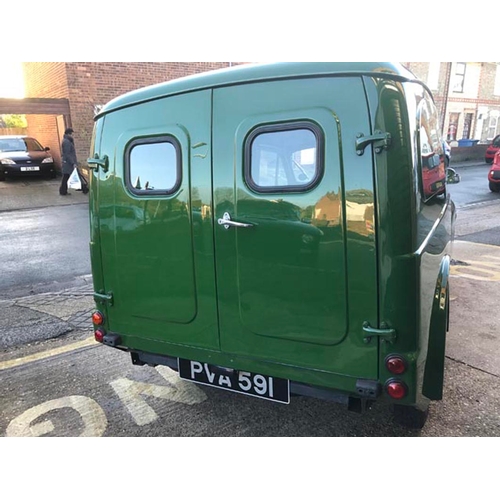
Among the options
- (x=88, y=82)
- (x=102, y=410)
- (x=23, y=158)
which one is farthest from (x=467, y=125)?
(x=102, y=410)

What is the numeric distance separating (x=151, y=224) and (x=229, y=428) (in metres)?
1.45

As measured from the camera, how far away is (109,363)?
3.78m

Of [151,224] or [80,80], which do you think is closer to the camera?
[151,224]

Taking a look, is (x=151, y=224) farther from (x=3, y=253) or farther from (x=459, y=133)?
(x=459, y=133)

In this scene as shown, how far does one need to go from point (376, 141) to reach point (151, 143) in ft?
4.54

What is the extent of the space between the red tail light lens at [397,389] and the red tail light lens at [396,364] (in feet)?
0.18

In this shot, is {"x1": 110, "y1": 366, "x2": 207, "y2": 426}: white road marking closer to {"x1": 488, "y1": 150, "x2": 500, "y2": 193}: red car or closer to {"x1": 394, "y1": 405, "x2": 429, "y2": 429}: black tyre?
{"x1": 394, "y1": 405, "x2": 429, "y2": 429}: black tyre

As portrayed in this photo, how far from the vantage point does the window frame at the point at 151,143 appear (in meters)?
2.53

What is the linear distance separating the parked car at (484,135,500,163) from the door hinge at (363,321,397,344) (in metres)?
21.8

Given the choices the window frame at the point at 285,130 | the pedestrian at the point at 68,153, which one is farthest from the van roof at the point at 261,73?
the pedestrian at the point at 68,153

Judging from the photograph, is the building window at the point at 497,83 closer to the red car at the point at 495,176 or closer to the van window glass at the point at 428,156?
the red car at the point at 495,176

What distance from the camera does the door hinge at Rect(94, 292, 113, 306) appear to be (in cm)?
293

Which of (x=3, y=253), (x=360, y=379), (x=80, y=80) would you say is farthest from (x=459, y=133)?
(x=360, y=379)

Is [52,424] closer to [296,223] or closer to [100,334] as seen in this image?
[100,334]
